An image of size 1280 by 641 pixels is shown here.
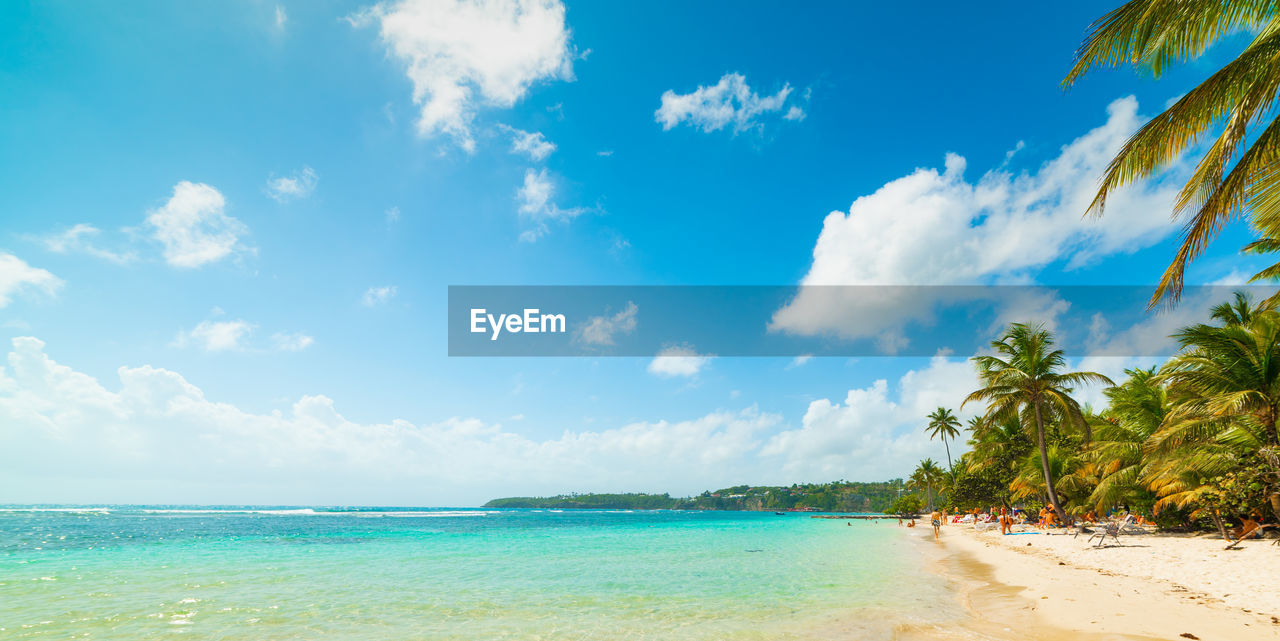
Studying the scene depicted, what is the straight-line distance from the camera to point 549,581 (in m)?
16.6

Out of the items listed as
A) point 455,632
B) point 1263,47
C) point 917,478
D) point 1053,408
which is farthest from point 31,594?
point 917,478

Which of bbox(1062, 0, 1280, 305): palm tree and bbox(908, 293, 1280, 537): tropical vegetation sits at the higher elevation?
bbox(1062, 0, 1280, 305): palm tree

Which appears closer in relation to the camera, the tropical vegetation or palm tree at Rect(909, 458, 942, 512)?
the tropical vegetation

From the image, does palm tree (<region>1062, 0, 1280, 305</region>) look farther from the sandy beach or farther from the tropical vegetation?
the tropical vegetation

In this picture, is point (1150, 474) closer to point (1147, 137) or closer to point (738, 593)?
point (738, 593)

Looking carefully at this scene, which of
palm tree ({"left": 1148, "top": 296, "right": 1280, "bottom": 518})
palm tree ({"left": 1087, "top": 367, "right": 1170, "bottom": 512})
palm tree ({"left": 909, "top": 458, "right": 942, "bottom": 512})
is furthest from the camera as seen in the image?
palm tree ({"left": 909, "top": 458, "right": 942, "bottom": 512})

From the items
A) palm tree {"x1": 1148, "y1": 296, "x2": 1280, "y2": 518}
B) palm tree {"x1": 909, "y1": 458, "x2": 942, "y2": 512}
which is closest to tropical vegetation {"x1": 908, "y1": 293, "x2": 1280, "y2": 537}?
palm tree {"x1": 1148, "y1": 296, "x2": 1280, "y2": 518}

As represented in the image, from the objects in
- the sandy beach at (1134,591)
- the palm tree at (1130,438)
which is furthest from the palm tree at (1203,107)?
the palm tree at (1130,438)

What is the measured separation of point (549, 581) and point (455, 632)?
23.1ft

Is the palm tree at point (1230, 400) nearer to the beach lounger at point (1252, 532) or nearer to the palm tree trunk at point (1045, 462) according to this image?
the beach lounger at point (1252, 532)

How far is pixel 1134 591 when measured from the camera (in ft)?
34.7

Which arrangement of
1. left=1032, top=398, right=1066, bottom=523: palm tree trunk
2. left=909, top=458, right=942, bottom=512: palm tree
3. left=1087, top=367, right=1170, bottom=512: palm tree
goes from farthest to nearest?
left=909, top=458, right=942, bottom=512: palm tree → left=1032, top=398, right=1066, bottom=523: palm tree trunk → left=1087, top=367, right=1170, bottom=512: palm tree

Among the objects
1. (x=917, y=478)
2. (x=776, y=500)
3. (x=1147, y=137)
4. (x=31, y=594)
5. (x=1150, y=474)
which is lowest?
(x=776, y=500)

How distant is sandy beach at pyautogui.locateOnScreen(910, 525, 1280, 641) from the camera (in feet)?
25.9
